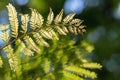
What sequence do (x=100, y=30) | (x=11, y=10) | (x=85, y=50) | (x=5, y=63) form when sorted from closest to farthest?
(x=11, y=10) → (x=5, y=63) → (x=85, y=50) → (x=100, y=30)

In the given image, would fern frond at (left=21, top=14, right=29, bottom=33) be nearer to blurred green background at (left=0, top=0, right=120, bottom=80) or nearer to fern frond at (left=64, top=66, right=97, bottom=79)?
fern frond at (left=64, top=66, right=97, bottom=79)

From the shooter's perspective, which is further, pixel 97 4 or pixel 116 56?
pixel 97 4

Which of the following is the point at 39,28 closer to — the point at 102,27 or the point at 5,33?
the point at 5,33

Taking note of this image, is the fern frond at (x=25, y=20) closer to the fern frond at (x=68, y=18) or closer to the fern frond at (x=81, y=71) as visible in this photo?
the fern frond at (x=68, y=18)

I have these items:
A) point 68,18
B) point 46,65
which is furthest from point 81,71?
point 68,18

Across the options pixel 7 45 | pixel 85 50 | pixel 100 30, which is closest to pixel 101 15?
pixel 100 30

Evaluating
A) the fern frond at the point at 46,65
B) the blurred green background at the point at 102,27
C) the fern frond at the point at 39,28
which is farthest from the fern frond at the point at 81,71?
the blurred green background at the point at 102,27

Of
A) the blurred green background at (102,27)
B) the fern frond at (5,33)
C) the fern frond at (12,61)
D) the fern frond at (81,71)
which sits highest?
the blurred green background at (102,27)

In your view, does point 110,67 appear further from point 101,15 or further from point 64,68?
point 64,68
